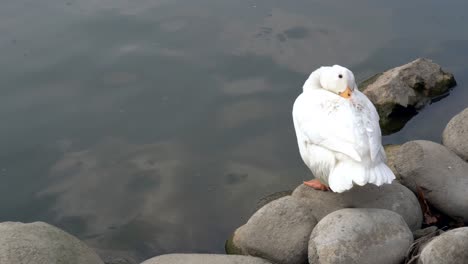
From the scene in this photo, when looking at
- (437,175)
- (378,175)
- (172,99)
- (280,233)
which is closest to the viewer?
(378,175)

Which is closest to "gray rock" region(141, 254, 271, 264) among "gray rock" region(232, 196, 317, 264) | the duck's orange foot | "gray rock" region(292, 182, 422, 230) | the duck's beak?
"gray rock" region(232, 196, 317, 264)

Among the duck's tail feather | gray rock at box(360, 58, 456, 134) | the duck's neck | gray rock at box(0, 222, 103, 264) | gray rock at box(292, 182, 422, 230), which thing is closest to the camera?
gray rock at box(0, 222, 103, 264)

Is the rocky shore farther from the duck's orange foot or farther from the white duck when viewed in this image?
the white duck

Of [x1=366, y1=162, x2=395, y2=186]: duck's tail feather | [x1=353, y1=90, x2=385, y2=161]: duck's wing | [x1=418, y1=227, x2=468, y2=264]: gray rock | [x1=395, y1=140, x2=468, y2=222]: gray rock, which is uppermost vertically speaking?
[x1=353, y1=90, x2=385, y2=161]: duck's wing

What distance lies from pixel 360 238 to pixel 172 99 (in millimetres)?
3243

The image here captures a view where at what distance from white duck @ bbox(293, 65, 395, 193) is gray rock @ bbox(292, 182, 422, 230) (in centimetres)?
17

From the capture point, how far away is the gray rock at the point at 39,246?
407 cm

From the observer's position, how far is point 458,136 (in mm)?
5898

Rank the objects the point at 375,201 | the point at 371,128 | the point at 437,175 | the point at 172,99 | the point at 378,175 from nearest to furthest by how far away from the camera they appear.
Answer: the point at 378,175 < the point at 371,128 < the point at 375,201 < the point at 437,175 < the point at 172,99

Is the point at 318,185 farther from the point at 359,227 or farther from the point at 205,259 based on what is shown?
the point at 205,259

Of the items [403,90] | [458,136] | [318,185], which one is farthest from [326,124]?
[403,90]

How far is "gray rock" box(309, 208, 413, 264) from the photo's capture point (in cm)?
435

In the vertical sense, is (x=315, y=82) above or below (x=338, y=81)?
below

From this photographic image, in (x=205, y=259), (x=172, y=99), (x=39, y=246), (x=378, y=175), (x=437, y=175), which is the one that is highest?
(x=378, y=175)
